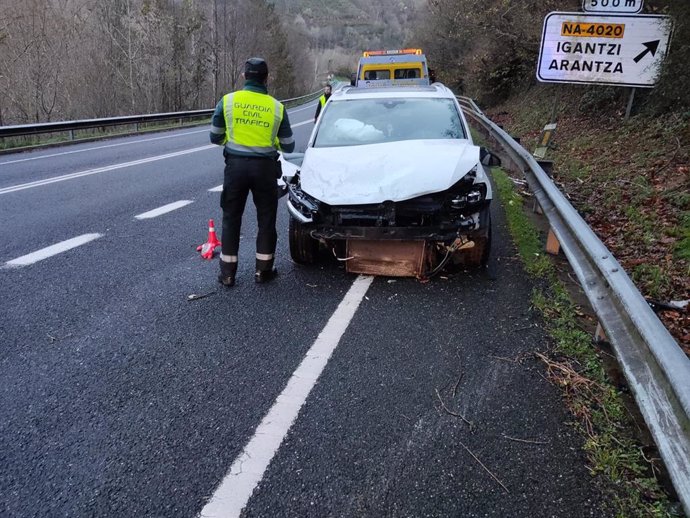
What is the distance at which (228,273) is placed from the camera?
15.3 ft

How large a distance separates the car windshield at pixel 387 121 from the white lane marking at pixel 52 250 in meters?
2.99

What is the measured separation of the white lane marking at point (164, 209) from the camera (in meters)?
7.02

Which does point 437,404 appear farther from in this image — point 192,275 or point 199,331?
point 192,275

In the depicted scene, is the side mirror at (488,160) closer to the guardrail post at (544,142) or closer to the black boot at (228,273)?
the black boot at (228,273)

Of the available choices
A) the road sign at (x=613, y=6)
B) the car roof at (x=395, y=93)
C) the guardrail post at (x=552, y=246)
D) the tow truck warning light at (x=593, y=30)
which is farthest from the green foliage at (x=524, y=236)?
the road sign at (x=613, y=6)

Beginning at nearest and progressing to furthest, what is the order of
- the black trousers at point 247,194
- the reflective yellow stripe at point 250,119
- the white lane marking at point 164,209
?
the reflective yellow stripe at point 250,119 → the black trousers at point 247,194 → the white lane marking at point 164,209

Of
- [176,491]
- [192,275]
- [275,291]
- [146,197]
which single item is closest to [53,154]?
[146,197]

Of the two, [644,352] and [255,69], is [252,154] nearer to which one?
[255,69]

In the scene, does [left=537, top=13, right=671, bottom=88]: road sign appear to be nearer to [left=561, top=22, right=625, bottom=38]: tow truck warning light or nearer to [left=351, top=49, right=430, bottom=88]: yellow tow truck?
[left=561, top=22, right=625, bottom=38]: tow truck warning light

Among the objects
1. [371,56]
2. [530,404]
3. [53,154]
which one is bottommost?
[53,154]

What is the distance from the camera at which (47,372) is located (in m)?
3.20

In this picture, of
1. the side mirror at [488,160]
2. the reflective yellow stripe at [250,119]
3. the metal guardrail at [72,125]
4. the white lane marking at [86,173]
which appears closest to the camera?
the reflective yellow stripe at [250,119]

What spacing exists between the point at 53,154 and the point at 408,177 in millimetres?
12943

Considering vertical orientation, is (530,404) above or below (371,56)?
below
